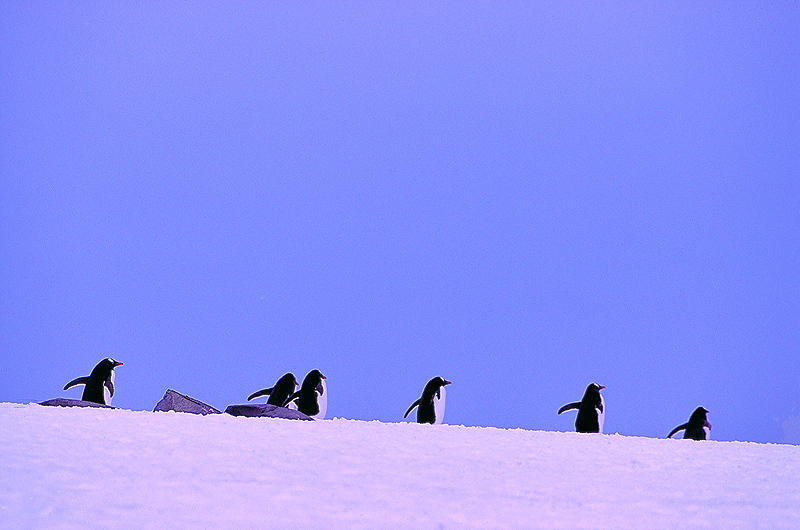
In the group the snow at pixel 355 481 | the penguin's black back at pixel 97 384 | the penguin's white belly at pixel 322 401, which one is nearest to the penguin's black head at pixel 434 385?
the penguin's white belly at pixel 322 401

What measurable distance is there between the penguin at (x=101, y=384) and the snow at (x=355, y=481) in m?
5.05

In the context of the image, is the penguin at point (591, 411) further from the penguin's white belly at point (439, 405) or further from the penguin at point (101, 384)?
the penguin at point (101, 384)

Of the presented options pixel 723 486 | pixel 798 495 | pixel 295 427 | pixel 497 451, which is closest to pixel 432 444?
pixel 497 451

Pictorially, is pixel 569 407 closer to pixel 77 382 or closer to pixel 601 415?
pixel 601 415

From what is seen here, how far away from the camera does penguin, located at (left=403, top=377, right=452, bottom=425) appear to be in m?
8.48

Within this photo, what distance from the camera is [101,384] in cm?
813

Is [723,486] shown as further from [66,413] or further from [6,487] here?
[66,413]

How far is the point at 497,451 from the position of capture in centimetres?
293

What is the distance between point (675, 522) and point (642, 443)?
2.18 m

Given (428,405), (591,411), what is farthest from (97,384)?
(591,411)

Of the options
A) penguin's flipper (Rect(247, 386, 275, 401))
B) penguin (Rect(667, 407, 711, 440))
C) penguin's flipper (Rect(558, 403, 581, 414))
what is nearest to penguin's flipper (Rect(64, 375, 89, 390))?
penguin's flipper (Rect(247, 386, 275, 401))

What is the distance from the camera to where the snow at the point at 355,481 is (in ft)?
5.21

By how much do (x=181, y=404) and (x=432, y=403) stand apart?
312 centimetres

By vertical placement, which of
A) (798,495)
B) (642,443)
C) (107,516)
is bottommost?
(107,516)
